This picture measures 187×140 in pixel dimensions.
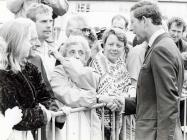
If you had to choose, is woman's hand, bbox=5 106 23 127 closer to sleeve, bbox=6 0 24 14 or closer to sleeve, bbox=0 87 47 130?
sleeve, bbox=0 87 47 130

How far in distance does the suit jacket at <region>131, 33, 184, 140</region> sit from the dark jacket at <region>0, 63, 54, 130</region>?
101 cm

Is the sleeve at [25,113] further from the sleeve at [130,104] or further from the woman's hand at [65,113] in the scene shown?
the sleeve at [130,104]

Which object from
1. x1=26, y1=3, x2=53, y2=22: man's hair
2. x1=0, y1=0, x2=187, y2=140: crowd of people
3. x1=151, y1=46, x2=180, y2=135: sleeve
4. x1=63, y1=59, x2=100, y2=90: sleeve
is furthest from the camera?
x1=26, y1=3, x2=53, y2=22: man's hair

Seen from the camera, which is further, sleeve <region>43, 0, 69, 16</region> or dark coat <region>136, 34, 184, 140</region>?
sleeve <region>43, 0, 69, 16</region>

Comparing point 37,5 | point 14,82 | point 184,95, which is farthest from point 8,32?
point 184,95

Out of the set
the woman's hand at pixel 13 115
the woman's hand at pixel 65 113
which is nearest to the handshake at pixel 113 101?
the woman's hand at pixel 65 113

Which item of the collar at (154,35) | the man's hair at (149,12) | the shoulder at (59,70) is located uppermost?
the man's hair at (149,12)

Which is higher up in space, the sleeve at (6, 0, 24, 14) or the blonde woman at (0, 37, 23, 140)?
the sleeve at (6, 0, 24, 14)

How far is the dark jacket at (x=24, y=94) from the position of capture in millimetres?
3135

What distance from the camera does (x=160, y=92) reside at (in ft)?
12.0

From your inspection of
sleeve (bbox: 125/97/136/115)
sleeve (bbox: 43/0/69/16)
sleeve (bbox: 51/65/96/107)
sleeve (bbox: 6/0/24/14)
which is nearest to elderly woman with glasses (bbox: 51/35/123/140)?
sleeve (bbox: 51/65/96/107)

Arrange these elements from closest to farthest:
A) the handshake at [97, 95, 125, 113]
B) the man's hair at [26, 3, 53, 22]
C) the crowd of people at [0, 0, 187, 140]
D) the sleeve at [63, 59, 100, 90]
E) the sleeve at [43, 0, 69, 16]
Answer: the crowd of people at [0, 0, 187, 140]
the sleeve at [63, 59, 100, 90]
the handshake at [97, 95, 125, 113]
the man's hair at [26, 3, 53, 22]
the sleeve at [43, 0, 69, 16]

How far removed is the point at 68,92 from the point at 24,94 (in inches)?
29.9

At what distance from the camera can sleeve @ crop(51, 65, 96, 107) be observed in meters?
3.96
